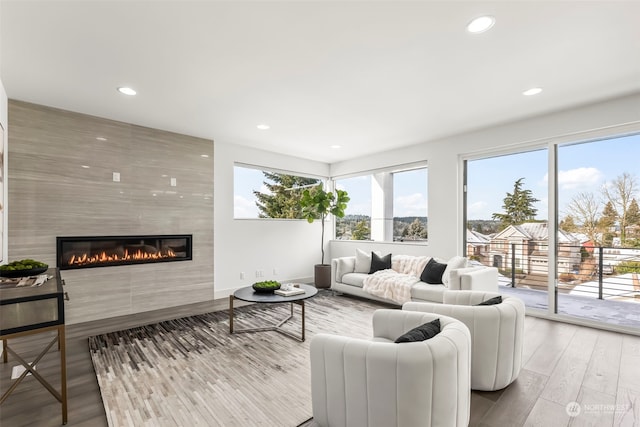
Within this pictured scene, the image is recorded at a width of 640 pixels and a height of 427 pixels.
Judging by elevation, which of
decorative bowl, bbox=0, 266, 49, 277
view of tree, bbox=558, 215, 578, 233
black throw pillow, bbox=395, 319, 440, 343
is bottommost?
black throw pillow, bbox=395, 319, 440, 343

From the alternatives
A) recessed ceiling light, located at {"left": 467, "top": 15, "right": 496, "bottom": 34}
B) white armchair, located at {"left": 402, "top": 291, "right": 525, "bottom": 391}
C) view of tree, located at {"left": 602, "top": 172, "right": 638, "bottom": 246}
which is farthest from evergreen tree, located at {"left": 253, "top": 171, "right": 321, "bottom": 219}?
view of tree, located at {"left": 602, "top": 172, "right": 638, "bottom": 246}

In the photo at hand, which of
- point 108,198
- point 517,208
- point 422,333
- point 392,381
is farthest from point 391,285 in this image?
point 108,198

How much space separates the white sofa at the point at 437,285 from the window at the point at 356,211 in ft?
3.96

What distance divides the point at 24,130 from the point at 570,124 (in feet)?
21.7

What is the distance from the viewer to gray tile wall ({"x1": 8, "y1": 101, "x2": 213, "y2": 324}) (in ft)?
11.4

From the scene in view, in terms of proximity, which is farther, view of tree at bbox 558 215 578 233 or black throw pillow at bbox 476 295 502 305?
view of tree at bbox 558 215 578 233

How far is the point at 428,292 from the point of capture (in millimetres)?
3990

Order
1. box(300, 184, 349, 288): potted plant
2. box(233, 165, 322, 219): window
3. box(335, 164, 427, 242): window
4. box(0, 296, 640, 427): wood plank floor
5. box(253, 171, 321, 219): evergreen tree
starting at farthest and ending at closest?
box(300, 184, 349, 288): potted plant < box(253, 171, 321, 219): evergreen tree < box(233, 165, 322, 219): window < box(335, 164, 427, 242): window < box(0, 296, 640, 427): wood plank floor

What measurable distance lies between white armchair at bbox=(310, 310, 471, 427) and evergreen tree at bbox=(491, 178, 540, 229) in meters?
3.33

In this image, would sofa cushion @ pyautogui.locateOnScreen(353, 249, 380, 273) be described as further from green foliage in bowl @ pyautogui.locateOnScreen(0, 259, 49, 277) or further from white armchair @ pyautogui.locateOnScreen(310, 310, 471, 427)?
green foliage in bowl @ pyautogui.locateOnScreen(0, 259, 49, 277)

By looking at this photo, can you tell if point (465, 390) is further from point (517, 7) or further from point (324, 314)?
point (324, 314)

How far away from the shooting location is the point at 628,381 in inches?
93.4

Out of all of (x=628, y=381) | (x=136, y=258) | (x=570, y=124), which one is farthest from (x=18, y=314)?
(x=570, y=124)

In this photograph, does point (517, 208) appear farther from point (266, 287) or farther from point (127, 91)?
point (127, 91)
